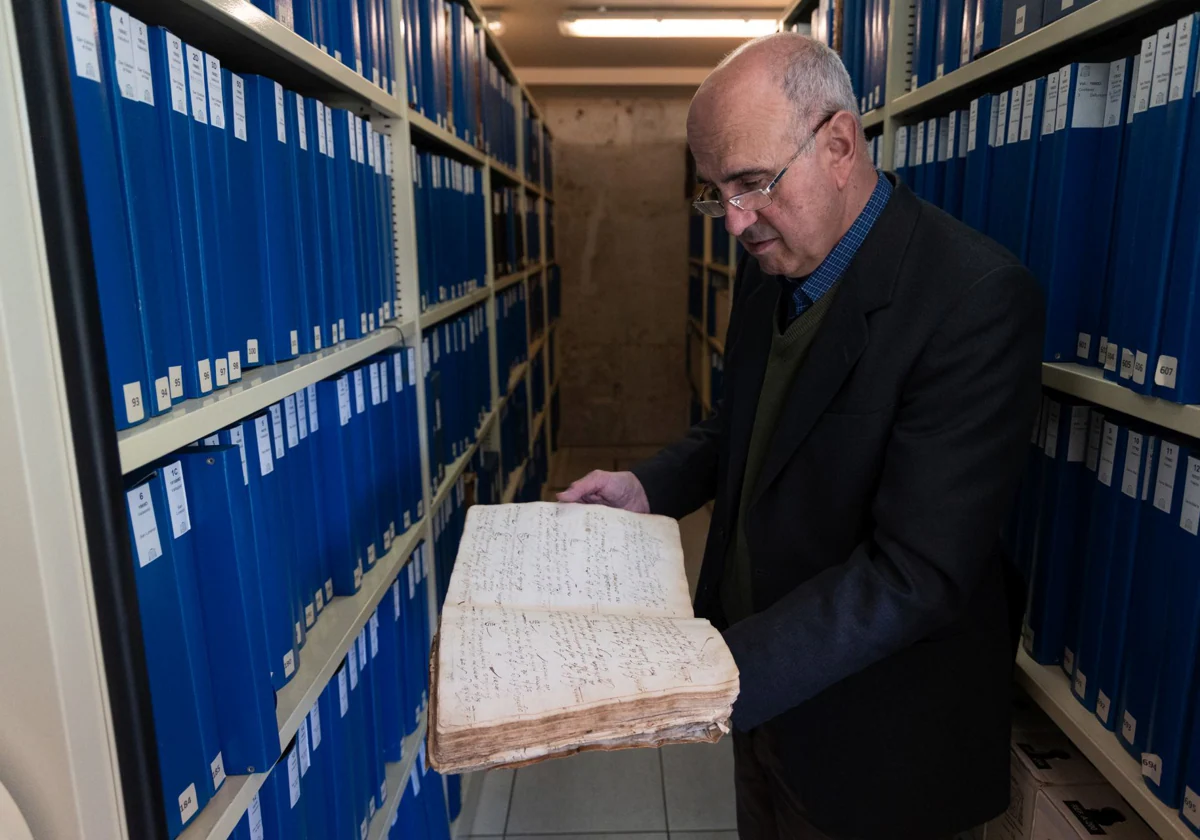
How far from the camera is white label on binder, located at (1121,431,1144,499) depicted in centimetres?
95

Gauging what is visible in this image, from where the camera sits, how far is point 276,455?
3.25 ft

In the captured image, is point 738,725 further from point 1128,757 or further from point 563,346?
point 563,346

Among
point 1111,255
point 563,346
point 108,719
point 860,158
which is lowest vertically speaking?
point 563,346

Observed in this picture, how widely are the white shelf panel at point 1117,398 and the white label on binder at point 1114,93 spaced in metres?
0.31

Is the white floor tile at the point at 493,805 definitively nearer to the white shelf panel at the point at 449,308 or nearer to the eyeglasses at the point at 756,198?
the white shelf panel at the point at 449,308

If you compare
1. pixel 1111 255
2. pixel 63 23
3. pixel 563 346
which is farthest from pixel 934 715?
pixel 563 346

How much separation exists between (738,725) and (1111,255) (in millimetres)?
736

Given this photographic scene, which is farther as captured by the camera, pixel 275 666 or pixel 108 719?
pixel 275 666

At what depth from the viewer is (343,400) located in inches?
47.4

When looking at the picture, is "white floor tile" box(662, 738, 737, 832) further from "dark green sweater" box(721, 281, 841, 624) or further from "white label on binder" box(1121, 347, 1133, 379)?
"white label on binder" box(1121, 347, 1133, 379)

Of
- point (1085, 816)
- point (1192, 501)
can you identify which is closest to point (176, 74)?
point (1192, 501)

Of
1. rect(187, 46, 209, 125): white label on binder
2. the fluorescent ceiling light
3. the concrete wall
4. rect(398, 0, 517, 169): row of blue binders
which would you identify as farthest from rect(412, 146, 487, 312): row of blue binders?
the concrete wall

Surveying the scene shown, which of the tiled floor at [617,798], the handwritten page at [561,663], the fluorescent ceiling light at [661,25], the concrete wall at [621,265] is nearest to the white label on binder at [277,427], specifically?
the handwritten page at [561,663]

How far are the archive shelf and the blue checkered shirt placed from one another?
32.5 inches
